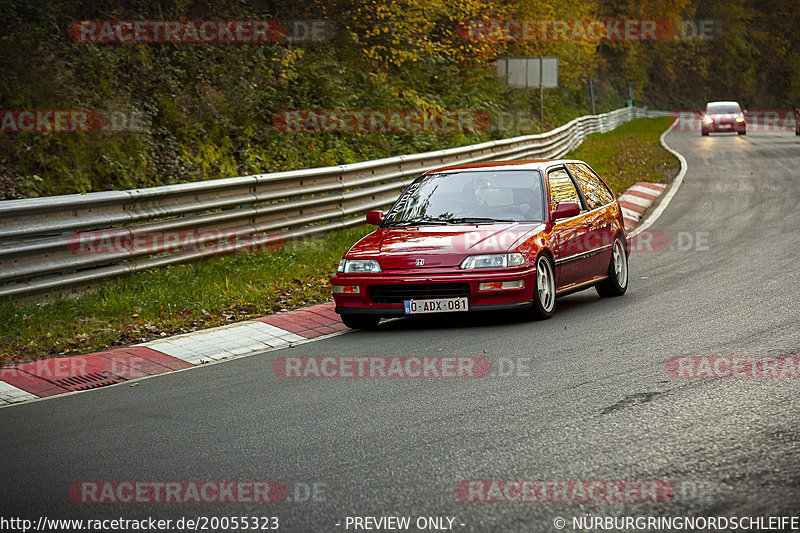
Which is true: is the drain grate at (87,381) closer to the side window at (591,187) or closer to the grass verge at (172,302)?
the grass verge at (172,302)

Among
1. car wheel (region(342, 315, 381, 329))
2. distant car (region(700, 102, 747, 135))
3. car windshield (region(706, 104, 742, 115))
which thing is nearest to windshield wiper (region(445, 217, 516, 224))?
car wheel (region(342, 315, 381, 329))

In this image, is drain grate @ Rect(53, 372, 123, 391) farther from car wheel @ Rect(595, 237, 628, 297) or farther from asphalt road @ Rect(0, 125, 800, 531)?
car wheel @ Rect(595, 237, 628, 297)

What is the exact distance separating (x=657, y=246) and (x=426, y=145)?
9268mm

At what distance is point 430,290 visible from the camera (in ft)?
28.9

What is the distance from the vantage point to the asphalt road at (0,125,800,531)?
14.3 ft

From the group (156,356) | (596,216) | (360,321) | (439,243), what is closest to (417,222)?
(439,243)

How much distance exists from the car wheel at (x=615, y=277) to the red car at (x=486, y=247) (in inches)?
0.4

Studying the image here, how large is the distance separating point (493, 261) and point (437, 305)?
62 centimetres

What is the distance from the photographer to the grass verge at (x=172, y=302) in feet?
27.6

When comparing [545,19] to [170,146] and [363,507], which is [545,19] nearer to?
[170,146]

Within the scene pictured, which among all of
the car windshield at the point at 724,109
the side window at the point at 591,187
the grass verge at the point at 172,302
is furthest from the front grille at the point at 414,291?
the car windshield at the point at 724,109

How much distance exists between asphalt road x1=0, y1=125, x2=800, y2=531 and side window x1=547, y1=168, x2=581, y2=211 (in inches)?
51.2

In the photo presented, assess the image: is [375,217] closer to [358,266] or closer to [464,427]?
[358,266]

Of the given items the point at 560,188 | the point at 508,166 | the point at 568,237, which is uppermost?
the point at 508,166
